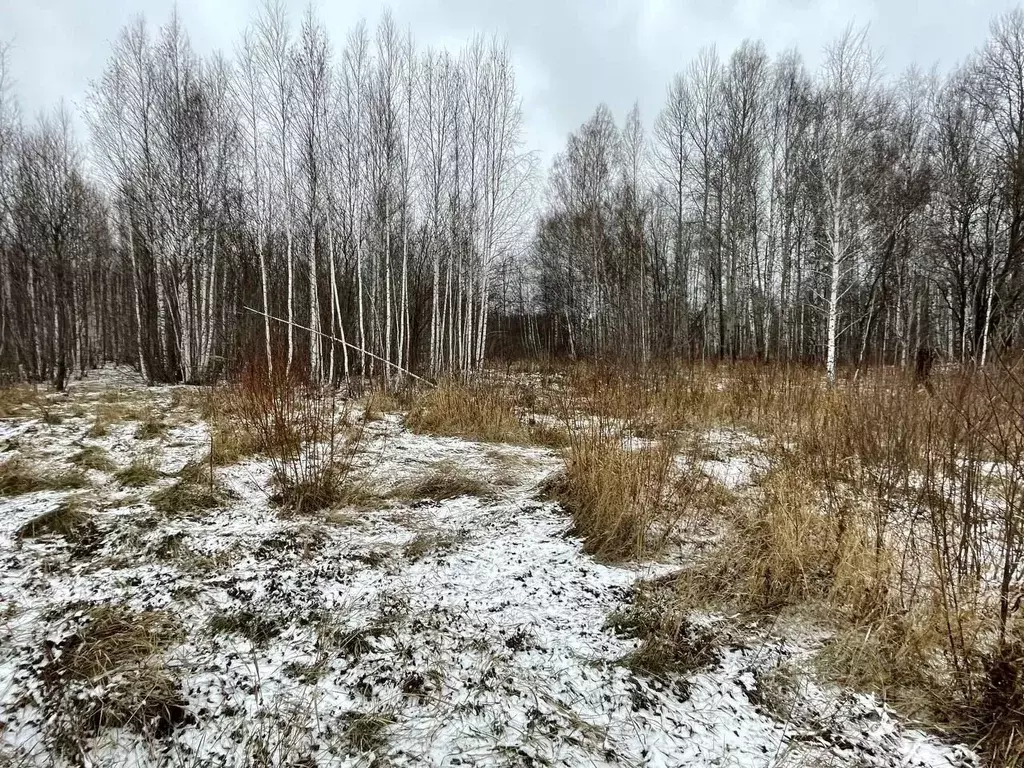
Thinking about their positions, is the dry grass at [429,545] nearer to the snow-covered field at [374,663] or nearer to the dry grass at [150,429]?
the snow-covered field at [374,663]

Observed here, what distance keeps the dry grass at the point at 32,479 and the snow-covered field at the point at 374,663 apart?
330mm

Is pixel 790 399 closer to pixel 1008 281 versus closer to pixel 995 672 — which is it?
pixel 995 672

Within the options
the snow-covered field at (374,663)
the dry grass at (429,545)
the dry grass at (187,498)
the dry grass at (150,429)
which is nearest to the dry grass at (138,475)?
the dry grass at (187,498)

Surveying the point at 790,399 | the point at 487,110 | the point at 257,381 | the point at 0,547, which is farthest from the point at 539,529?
the point at 487,110

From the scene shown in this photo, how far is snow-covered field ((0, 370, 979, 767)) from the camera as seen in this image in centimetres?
137

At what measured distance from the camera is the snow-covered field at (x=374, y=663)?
1.37 metres

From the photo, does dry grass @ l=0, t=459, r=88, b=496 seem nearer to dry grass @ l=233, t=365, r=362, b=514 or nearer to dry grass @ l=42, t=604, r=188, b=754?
dry grass @ l=233, t=365, r=362, b=514

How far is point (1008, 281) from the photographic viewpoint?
14008 mm

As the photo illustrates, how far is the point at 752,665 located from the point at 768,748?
0.37m

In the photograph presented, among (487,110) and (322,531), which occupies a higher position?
(487,110)

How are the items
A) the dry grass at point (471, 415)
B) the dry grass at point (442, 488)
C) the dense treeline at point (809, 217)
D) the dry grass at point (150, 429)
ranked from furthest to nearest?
the dense treeline at point (809, 217)
the dry grass at point (471, 415)
the dry grass at point (150, 429)
the dry grass at point (442, 488)

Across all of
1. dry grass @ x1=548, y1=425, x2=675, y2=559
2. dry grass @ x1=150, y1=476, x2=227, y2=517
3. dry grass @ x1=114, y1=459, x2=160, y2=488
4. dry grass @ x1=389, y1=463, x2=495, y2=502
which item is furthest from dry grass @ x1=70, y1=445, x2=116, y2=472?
dry grass @ x1=548, y1=425, x2=675, y2=559

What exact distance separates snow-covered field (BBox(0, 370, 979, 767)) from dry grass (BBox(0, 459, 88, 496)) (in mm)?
330

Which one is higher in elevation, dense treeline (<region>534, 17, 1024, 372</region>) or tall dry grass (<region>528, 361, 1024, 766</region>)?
dense treeline (<region>534, 17, 1024, 372</region>)
